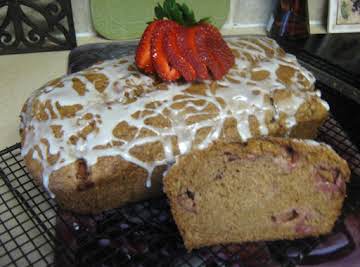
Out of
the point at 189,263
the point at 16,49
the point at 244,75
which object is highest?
the point at 244,75

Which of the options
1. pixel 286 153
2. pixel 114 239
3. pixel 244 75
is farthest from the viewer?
pixel 244 75

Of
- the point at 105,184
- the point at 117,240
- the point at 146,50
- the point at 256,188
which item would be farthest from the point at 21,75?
the point at 256,188

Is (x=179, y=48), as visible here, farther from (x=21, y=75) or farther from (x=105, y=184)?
(x=21, y=75)

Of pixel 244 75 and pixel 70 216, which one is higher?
pixel 244 75

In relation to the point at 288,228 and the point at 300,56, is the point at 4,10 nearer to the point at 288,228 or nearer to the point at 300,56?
the point at 300,56

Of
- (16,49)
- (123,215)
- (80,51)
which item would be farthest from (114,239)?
(16,49)

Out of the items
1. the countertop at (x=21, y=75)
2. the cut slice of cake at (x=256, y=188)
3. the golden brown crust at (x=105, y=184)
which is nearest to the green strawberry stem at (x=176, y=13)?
the golden brown crust at (x=105, y=184)
